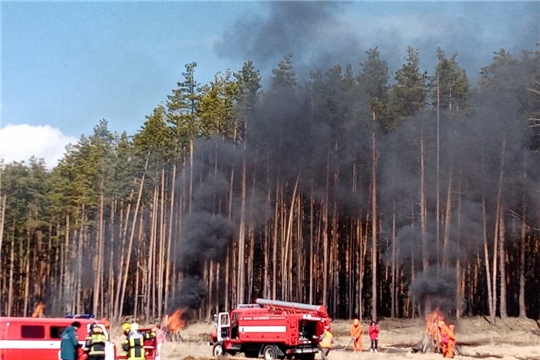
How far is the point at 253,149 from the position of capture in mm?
46906

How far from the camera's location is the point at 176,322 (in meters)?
38.5

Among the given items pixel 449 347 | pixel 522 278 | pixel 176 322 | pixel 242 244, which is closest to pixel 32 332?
pixel 449 347

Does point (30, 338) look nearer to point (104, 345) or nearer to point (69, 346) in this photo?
point (104, 345)

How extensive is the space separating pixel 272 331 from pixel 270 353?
80 centimetres

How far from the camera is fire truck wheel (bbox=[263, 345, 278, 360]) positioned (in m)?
25.8

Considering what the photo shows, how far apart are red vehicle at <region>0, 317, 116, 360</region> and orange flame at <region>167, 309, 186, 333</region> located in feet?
58.9

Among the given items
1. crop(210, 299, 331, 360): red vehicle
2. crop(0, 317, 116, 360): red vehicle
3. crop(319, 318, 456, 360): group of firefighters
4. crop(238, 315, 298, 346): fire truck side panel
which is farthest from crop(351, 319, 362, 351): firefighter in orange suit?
crop(0, 317, 116, 360): red vehicle

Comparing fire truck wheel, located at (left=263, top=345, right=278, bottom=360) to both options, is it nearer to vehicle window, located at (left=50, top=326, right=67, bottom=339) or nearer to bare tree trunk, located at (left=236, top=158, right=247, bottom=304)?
vehicle window, located at (left=50, top=326, right=67, bottom=339)

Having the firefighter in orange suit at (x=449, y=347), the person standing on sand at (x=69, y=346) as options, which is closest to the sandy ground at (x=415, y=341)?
the firefighter in orange suit at (x=449, y=347)

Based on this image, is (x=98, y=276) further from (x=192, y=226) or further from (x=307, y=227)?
(x=307, y=227)

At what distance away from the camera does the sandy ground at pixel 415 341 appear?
26.8 meters

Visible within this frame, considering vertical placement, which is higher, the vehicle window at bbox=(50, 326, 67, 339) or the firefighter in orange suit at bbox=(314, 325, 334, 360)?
the vehicle window at bbox=(50, 326, 67, 339)

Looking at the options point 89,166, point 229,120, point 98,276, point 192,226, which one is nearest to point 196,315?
point 192,226

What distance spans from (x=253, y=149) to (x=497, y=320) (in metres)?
18.5
